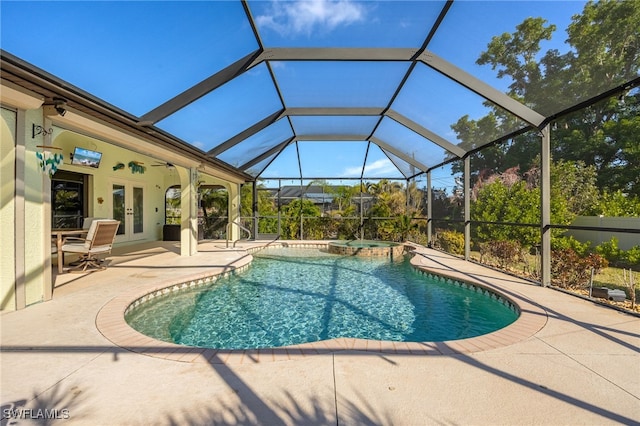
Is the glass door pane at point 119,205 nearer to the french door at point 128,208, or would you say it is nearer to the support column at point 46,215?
the french door at point 128,208

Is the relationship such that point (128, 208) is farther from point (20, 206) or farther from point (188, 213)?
point (20, 206)

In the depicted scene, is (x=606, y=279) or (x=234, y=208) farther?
(x=234, y=208)

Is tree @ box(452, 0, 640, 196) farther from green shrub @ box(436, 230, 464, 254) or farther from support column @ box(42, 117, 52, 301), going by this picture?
support column @ box(42, 117, 52, 301)

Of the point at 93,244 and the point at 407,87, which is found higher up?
the point at 407,87

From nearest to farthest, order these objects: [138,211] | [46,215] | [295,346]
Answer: [295,346] < [46,215] < [138,211]

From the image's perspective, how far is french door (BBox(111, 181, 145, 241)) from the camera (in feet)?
35.7

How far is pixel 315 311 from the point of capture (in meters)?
5.33

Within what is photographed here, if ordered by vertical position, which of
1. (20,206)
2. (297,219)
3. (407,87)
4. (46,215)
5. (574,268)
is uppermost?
(407,87)

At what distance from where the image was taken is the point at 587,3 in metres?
4.04

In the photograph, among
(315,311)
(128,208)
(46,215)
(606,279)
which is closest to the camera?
(46,215)

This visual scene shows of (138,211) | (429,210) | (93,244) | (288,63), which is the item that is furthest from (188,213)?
(429,210)

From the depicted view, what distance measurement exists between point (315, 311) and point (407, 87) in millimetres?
6004

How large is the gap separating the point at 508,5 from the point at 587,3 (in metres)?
0.92

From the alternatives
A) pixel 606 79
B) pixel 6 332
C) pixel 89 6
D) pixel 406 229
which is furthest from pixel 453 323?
pixel 406 229
